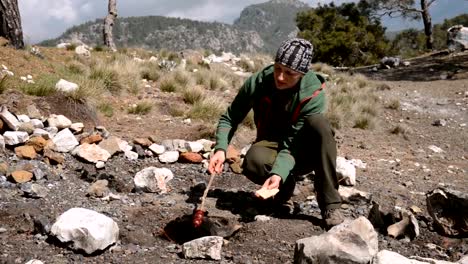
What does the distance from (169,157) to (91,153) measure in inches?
25.1

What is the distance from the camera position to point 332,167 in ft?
9.70

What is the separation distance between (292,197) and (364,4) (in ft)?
59.2

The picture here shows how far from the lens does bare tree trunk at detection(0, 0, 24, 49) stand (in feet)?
22.2

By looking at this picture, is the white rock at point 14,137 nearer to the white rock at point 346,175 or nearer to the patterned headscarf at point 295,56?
the patterned headscarf at point 295,56

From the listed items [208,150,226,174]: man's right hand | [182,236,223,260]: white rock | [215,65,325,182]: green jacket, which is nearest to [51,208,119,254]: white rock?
[182,236,223,260]: white rock

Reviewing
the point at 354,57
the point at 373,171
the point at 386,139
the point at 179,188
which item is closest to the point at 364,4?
the point at 354,57

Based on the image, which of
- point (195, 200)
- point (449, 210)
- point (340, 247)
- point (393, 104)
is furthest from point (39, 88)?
point (393, 104)

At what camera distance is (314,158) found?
9.95 ft

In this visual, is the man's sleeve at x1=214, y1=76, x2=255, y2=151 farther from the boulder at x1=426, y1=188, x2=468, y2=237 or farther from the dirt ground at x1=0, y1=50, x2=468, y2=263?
the boulder at x1=426, y1=188, x2=468, y2=237

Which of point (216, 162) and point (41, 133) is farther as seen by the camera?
point (41, 133)

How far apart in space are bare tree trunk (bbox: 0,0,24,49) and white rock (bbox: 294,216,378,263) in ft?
19.9

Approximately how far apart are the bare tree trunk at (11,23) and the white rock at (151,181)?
15.0ft

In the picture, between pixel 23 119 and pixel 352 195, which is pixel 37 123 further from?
pixel 352 195

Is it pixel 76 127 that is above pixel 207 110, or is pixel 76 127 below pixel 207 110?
above
